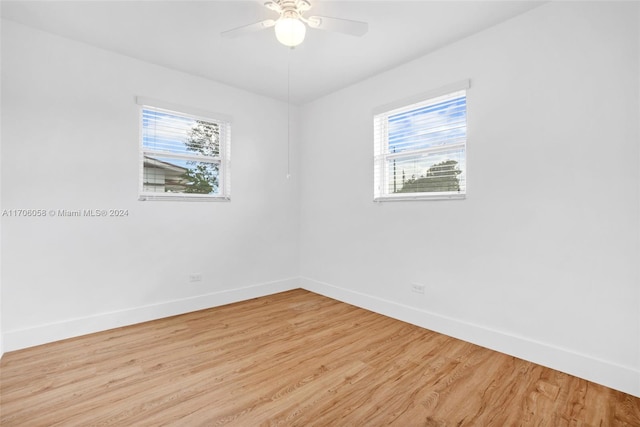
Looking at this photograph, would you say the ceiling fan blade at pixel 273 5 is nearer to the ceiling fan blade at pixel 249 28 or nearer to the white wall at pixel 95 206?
the ceiling fan blade at pixel 249 28

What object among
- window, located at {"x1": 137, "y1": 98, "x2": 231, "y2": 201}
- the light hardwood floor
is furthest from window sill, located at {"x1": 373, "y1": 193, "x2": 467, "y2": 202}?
window, located at {"x1": 137, "y1": 98, "x2": 231, "y2": 201}

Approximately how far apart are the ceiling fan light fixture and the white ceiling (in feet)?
1.25

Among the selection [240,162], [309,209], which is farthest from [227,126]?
[309,209]

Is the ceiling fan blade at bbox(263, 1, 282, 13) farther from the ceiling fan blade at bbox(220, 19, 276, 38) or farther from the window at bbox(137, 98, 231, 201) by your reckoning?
the window at bbox(137, 98, 231, 201)

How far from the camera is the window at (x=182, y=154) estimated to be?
3.29 metres

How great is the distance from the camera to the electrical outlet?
3107 mm

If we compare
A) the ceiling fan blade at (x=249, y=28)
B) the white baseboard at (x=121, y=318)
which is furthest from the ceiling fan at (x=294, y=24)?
the white baseboard at (x=121, y=318)

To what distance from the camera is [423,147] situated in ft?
10.3

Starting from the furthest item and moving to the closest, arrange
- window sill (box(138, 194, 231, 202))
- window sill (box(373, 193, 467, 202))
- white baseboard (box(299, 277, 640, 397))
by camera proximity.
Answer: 1. window sill (box(138, 194, 231, 202))
2. window sill (box(373, 193, 467, 202))
3. white baseboard (box(299, 277, 640, 397))

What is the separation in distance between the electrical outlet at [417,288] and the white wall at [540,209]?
0.15 feet

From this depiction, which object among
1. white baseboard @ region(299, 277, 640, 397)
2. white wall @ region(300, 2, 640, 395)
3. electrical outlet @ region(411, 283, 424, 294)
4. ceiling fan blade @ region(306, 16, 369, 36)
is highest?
ceiling fan blade @ region(306, 16, 369, 36)

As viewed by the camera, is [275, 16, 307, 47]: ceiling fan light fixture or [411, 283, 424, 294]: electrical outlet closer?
[275, 16, 307, 47]: ceiling fan light fixture

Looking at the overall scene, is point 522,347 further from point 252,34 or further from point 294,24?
point 252,34

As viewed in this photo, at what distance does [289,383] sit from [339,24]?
2516 millimetres
